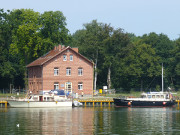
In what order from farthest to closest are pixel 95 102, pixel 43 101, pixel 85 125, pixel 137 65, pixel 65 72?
pixel 137 65
pixel 65 72
pixel 95 102
pixel 43 101
pixel 85 125

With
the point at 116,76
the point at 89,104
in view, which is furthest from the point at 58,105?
the point at 116,76

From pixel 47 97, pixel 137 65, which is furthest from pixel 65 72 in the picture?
pixel 137 65

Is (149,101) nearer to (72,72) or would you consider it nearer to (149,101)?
(149,101)

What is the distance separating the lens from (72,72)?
101688 millimetres

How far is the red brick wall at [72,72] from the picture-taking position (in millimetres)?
100125

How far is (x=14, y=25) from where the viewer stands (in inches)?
4710

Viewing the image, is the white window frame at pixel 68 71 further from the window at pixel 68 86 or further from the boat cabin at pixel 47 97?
the boat cabin at pixel 47 97

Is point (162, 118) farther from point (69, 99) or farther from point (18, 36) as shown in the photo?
point (18, 36)

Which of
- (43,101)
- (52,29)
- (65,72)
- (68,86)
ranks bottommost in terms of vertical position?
(43,101)

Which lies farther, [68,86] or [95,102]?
[68,86]

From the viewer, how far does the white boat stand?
275 ft

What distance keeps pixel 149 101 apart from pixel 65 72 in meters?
20.1

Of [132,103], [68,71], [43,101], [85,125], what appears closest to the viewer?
[85,125]

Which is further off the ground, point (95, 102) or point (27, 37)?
point (27, 37)
